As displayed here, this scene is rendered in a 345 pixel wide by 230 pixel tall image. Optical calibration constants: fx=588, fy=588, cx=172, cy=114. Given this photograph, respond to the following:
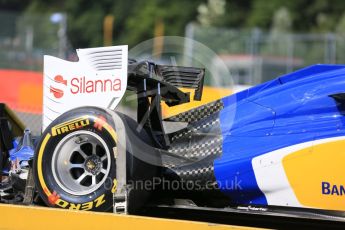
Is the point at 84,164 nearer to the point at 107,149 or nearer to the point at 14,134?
the point at 107,149

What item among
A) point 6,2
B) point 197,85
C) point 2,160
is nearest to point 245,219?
point 197,85

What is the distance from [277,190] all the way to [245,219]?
653 millimetres

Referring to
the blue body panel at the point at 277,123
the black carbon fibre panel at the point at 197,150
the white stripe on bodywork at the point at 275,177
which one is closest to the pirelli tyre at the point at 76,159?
the black carbon fibre panel at the point at 197,150

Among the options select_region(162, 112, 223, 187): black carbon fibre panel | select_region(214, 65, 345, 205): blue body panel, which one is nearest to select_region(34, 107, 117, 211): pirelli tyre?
select_region(162, 112, 223, 187): black carbon fibre panel

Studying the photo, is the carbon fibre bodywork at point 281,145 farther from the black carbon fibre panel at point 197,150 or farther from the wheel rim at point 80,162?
the wheel rim at point 80,162

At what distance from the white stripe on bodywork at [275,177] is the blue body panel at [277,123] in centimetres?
3

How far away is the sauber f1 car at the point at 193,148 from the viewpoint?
3617 millimetres

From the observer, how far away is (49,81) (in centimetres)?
410

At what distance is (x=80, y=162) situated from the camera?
12.7 ft

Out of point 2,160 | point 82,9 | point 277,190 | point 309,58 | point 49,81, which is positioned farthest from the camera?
point 82,9

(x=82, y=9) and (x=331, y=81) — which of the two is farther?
(x=82, y=9)

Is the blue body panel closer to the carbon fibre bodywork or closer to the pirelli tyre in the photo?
the carbon fibre bodywork

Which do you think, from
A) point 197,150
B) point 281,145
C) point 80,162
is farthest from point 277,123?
point 80,162

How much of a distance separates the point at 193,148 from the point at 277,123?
25.3 inches
